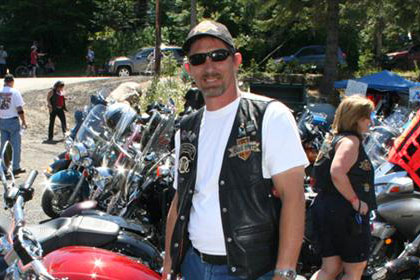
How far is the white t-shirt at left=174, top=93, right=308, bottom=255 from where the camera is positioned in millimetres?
2236

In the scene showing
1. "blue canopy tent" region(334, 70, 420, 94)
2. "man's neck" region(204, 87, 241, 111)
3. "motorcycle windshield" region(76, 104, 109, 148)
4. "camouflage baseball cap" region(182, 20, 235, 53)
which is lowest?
"motorcycle windshield" region(76, 104, 109, 148)

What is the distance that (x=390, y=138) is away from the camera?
6.14m

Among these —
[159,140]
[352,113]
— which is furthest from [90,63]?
[352,113]

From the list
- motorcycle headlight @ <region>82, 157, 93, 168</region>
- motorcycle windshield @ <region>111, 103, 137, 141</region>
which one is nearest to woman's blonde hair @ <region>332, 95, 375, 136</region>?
motorcycle windshield @ <region>111, 103, 137, 141</region>

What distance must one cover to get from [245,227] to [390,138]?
14.2ft

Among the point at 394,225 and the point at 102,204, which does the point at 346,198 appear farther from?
the point at 102,204

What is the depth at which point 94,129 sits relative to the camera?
710 centimetres

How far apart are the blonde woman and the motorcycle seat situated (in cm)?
151

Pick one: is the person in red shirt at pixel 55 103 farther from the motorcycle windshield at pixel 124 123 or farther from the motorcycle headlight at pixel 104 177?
the motorcycle headlight at pixel 104 177

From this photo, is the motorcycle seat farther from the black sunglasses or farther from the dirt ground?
the dirt ground

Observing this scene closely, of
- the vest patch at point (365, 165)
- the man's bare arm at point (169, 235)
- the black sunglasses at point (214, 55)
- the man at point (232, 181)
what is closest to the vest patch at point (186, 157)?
the man at point (232, 181)

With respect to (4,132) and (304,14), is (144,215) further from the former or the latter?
(304,14)

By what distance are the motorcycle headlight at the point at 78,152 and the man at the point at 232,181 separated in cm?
432

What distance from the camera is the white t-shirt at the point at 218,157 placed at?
2236 millimetres
